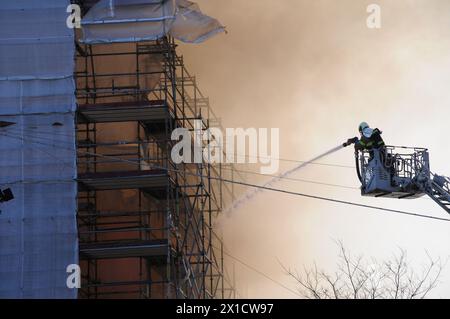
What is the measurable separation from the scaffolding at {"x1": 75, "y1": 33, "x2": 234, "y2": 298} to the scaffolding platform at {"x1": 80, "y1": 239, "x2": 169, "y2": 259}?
0.03 m

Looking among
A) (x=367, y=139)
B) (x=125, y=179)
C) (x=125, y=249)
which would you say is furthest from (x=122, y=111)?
(x=367, y=139)

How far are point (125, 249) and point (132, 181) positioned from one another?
1.98 meters

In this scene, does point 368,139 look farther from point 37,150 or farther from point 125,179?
point 37,150

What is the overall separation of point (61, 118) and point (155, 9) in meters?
4.05

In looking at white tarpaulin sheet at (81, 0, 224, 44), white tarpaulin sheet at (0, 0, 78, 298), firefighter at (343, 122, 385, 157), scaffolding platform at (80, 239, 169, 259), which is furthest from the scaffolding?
firefighter at (343, 122, 385, 157)

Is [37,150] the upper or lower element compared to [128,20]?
lower

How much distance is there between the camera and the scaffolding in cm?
3647

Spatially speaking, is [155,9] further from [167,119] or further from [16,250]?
[16,250]

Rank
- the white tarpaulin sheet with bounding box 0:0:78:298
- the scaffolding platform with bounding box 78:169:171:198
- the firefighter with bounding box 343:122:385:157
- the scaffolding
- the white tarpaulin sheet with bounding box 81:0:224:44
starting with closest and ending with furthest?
the firefighter with bounding box 343:122:385:157
the white tarpaulin sheet with bounding box 0:0:78:298
the scaffolding platform with bounding box 78:169:171:198
the scaffolding
the white tarpaulin sheet with bounding box 81:0:224:44

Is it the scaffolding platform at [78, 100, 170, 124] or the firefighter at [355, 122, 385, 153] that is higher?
the scaffolding platform at [78, 100, 170, 124]

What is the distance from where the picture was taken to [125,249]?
118 feet

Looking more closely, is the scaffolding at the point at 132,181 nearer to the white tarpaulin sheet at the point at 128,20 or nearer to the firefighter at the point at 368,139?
the white tarpaulin sheet at the point at 128,20

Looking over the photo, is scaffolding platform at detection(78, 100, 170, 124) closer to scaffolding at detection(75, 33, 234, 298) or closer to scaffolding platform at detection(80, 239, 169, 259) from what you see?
scaffolding at detection(75, 33, 234, 298)

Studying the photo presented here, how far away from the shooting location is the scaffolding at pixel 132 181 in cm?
3647
